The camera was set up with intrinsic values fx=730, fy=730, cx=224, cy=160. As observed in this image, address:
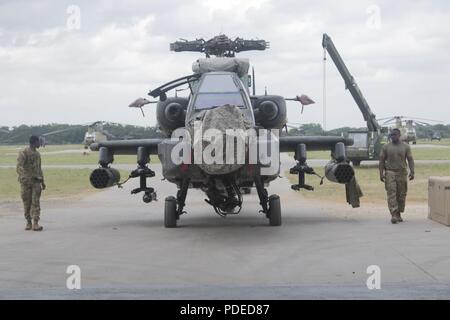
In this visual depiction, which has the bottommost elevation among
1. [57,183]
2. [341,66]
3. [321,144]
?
[57,183]

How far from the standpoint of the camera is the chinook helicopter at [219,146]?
457 inches

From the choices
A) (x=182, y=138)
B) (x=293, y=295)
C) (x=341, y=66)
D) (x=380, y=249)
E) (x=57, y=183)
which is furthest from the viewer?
(x=341, y=66)

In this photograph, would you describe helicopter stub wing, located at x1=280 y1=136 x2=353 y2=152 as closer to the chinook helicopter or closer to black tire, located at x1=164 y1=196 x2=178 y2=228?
the chinook helicopter

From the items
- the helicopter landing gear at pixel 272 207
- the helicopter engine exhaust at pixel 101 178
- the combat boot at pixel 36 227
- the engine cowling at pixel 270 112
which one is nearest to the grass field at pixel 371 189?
the engine cowling at pixel 270 112

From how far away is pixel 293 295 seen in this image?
7180mm

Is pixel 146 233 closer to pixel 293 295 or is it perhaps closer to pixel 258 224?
pixel 258 224

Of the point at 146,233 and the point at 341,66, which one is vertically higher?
the point at 341,66

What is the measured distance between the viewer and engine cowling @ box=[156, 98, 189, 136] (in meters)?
14.9

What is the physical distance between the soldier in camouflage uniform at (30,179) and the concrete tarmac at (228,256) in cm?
45

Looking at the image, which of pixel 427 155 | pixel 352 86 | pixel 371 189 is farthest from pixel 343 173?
pixel 427 155

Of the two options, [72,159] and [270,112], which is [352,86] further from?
[72,159]

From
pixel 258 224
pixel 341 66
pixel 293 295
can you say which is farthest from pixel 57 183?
pixel 293 295

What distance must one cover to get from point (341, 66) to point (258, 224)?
23.8 metres

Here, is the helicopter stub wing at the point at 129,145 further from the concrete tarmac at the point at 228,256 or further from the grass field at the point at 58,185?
the grass field at the point at 58,185
